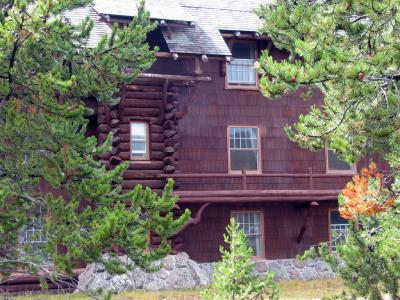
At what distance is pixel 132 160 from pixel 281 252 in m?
5.84

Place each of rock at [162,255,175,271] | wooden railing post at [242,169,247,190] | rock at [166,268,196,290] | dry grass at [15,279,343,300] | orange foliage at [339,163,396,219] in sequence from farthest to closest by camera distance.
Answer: wooden railing post at [242,169,247,190] → rock at [162,255,175,271] → rock at [166,268,196,290] → dry grass at [15,279,343,300] → orange foliage at [339,163,396,219]

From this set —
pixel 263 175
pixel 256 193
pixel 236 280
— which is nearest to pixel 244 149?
pixel 263 175

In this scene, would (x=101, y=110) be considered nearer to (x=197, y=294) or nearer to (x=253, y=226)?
(x=197, y=294)

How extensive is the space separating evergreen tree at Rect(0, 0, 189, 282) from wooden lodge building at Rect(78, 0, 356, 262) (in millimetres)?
9141

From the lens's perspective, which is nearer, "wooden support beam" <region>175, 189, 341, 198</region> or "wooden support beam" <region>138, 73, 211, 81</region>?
"wooden support beam" <region>138, 73, 211, 81</region>

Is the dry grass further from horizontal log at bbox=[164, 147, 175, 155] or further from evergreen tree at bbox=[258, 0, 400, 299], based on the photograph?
evergreen tree at bbox=[258, 0, 400, 299]

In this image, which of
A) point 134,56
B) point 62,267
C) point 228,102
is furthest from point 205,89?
point 62,267

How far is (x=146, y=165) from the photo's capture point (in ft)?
77.9

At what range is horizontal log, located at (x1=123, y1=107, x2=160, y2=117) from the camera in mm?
23625

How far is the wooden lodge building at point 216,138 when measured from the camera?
23500 mm

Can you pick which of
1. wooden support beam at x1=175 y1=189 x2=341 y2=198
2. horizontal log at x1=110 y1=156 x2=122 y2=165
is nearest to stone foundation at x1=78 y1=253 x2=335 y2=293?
wooden support beam at x1=175 y1=189 x2=341 y2=198

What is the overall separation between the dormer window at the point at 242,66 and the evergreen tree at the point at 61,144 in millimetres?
12195

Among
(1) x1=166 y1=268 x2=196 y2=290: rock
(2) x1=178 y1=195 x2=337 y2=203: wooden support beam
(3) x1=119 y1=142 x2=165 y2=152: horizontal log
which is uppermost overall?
(3) x1=119 y1=142 x2=165 y2=152: horizontal log

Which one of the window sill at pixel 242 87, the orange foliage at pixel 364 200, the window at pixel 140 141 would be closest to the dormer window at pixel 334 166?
the window sill at pixel 242 87
